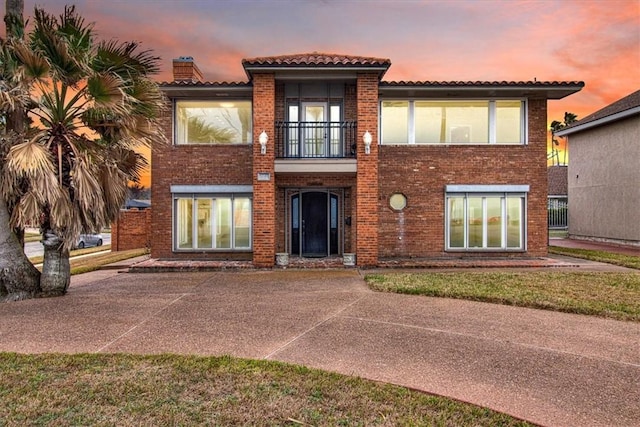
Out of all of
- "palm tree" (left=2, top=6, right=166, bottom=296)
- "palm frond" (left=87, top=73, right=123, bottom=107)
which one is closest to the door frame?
"palm tree" (left=2, top=6, right=166, bottom=296)

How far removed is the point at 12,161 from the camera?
23.6ft

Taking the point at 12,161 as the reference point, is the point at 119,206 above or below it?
below

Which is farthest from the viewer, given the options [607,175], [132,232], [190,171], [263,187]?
[132,232]

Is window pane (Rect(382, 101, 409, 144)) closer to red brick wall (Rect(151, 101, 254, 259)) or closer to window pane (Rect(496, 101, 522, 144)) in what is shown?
window pane (Rect(496, 101, 522, 144))

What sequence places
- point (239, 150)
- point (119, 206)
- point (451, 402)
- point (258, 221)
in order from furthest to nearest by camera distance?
point (239, 150) < point (258, 221) < point (119, 206) < point (451, 402)

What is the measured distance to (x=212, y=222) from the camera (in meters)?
13.8

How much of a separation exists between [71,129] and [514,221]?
13059mm

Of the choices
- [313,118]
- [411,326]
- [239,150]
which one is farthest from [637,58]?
[411,326]

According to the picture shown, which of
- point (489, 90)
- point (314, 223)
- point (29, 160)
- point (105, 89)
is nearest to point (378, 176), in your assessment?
point (314, 223)

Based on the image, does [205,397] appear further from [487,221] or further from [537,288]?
[487,221]

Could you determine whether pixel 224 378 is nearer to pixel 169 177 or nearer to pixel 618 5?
pixel 169 177

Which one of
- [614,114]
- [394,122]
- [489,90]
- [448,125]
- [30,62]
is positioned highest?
[614,114]

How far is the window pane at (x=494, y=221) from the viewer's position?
1388 cm

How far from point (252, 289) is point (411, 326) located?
4062 millimetres
